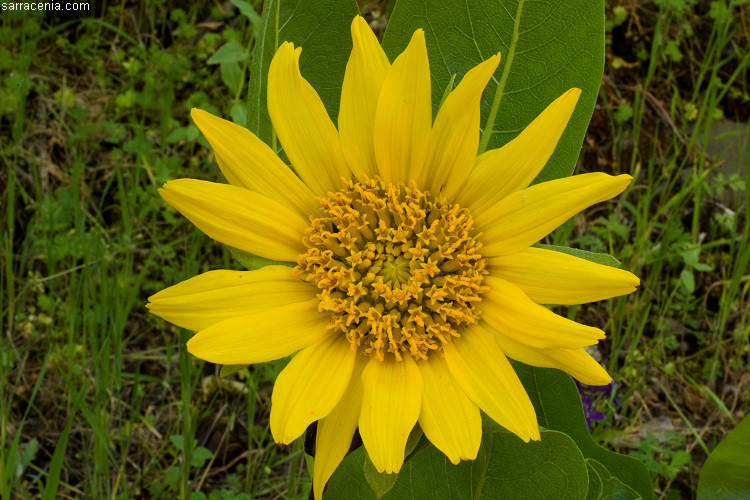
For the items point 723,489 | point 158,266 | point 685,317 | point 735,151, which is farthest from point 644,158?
point 158,266

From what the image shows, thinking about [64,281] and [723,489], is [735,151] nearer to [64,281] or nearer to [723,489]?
[723,489]

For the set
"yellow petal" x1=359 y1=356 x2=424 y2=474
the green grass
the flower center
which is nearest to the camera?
"yellow petal" x1=359 y1=356 x2=424 y2=474

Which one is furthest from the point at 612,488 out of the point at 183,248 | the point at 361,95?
the point at 183,248

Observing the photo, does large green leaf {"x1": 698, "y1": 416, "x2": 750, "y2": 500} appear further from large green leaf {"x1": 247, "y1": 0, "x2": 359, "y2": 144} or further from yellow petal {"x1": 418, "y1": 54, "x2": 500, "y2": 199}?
large green leaf {"x1": 247, "y1": 0, "x2": 359, "y2": 144}

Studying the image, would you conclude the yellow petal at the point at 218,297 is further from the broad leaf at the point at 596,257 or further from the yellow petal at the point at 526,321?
the broad leaf at the point at 596,257

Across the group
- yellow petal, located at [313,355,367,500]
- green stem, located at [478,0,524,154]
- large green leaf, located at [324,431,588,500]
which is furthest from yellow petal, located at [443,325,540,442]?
green stem, located at [478,0,524,154]

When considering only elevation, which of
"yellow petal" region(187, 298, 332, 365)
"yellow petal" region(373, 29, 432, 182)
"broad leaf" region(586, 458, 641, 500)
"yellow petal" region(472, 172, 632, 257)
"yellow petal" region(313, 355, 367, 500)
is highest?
"yellow petal" region(373, 29, 432, 182)

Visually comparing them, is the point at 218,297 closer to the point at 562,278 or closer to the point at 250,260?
the point at 250,260
